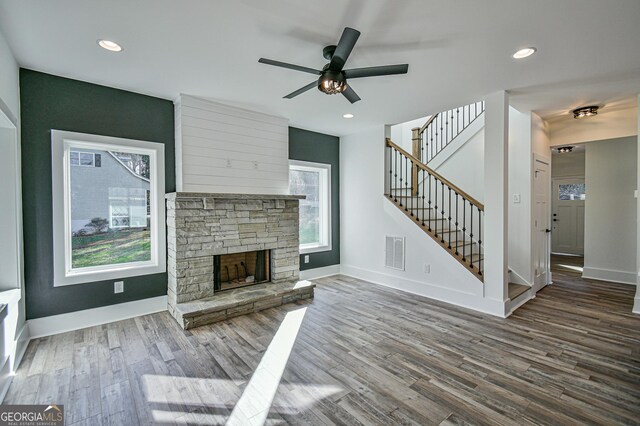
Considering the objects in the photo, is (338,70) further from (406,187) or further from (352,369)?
(406,187)

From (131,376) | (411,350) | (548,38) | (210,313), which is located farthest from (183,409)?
(548,38)

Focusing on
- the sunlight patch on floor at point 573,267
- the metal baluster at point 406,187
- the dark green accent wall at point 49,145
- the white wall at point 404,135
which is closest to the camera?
the dark green accent wall at point 49,145

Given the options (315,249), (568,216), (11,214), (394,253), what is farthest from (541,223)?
(11,214)

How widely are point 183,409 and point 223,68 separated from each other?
297 cm

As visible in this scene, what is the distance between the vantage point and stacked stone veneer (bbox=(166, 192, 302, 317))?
12.0 ft

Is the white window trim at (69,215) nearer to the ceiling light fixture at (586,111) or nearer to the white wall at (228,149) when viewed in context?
the white wall at (228,149)

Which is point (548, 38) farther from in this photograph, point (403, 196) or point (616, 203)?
point (616, 203)

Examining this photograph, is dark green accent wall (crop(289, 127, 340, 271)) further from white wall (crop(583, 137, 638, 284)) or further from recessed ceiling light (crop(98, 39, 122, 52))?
white wall (crop(583, 137, 638, 284))

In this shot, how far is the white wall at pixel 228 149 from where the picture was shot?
151 inches

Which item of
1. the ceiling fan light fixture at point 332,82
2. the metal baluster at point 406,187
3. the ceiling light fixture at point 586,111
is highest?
the ceiling light fixture at point 586,111

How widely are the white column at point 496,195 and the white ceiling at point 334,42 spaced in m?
0.30

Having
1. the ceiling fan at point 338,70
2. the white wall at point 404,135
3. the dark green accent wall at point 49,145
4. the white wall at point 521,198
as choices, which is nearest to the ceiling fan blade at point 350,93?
the ceiling fan at point 338,70

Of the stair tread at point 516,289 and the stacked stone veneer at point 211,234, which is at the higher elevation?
the stacked stone veneer at point 211,234

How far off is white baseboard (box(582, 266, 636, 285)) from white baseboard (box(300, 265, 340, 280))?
471cm
